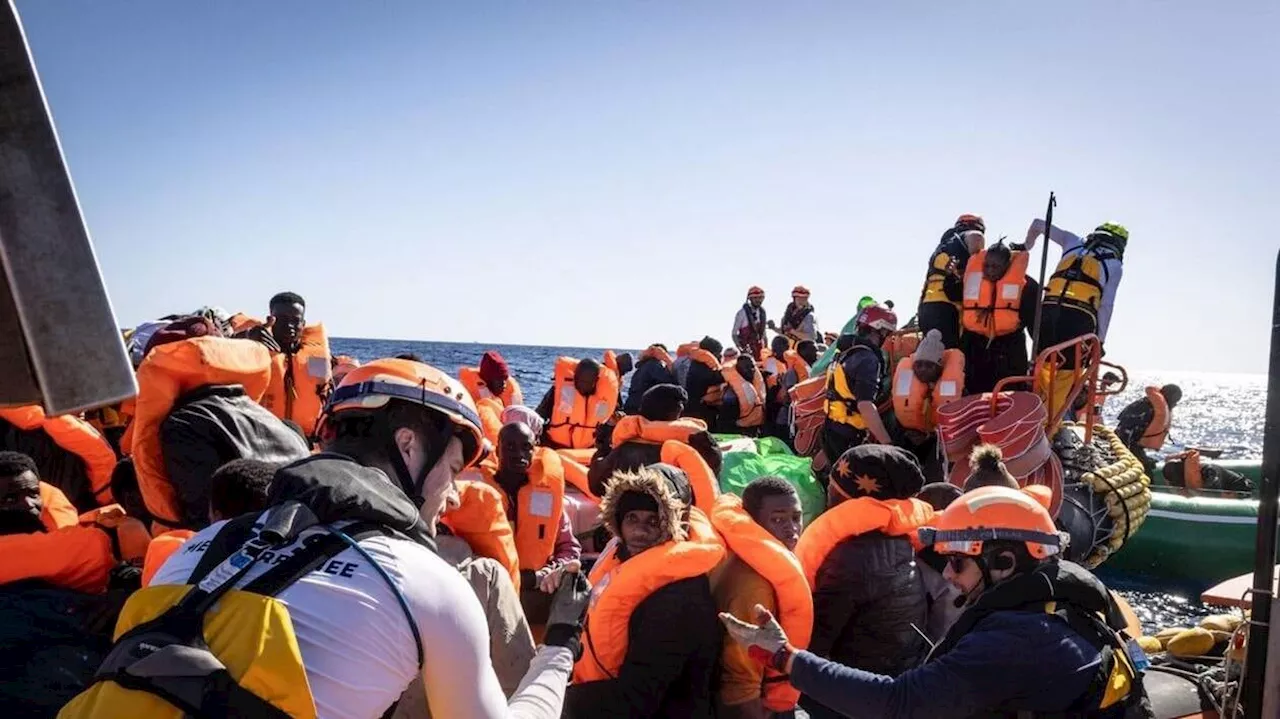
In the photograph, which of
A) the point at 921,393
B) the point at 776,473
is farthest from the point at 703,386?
the point at 921,393

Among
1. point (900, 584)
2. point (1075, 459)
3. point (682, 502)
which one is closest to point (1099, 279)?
point (1075, 459)

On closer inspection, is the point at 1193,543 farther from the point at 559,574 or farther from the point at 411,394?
the point at 411,394

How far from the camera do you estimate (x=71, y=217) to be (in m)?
0.88

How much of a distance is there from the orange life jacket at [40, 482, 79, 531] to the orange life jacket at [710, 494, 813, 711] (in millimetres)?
2868

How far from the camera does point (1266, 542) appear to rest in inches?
133

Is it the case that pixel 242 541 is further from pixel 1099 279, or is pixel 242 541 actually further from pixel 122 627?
pixel 1099 279

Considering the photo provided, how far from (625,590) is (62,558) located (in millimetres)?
2206

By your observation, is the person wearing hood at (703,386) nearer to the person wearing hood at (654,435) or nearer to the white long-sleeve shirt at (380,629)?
the person wearing hood at (654,435)

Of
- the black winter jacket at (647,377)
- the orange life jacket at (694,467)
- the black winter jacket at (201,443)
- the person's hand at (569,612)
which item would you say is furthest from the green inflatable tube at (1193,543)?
the black winter jacket at (201,443)

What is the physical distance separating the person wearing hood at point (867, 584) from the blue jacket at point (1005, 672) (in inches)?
38.6

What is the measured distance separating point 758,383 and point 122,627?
38.2ft

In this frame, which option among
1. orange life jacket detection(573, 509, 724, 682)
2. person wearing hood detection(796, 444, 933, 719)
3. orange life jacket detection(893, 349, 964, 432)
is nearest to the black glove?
orange life jacket detection(573, 509, 724, 682)

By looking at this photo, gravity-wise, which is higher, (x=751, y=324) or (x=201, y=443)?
(x=201, y=443)

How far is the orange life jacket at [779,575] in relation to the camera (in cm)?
335
